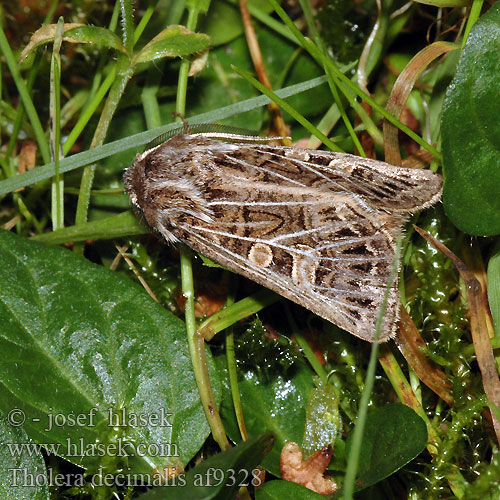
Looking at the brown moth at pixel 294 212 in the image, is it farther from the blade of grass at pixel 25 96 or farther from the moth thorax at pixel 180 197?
the blade of grass at pixel 25 96

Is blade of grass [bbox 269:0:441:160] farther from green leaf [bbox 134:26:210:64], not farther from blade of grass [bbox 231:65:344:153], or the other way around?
green leaf [bbox 134:26:210:64]

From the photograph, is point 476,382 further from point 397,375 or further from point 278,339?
point 278,339

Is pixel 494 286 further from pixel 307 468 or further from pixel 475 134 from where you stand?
pixel 307 468

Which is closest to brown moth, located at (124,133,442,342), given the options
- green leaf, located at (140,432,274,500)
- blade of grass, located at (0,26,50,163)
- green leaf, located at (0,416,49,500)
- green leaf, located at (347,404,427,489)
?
green leaf, located at (347,404,427,489)

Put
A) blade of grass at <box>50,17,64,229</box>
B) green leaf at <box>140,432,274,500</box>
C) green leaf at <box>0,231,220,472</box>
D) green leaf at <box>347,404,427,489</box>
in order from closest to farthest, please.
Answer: green leaf at <box>140,432,274,500</box>, green leaf at <box>347,404,427,489</box>, green leaf at <box>0,231,220,472</box>, blade of grass at <box>50,17,64,229</box>

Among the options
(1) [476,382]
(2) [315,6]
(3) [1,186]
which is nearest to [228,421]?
(1) [476,382]

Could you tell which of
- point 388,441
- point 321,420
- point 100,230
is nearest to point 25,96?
point 100,230
